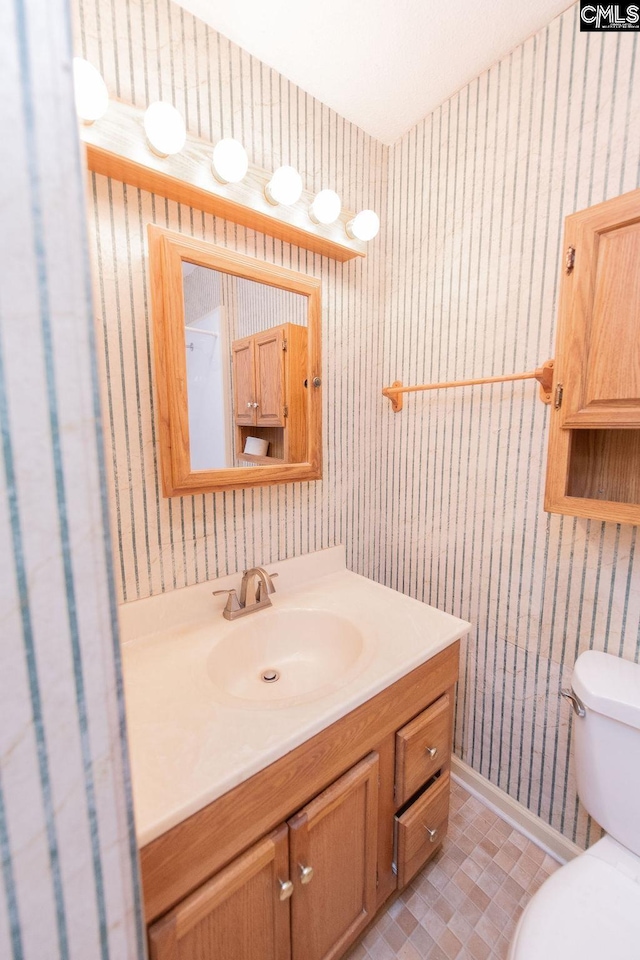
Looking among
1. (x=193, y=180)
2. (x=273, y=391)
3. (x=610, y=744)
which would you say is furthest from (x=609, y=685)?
(x=193, y=180)

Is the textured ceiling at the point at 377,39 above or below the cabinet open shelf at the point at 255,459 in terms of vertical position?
above

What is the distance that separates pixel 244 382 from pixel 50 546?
0.95 meters

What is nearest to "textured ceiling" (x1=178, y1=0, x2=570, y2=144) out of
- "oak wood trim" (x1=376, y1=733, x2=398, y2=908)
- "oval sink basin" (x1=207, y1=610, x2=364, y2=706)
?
"oval sink basin" (x1=207, y1=610, x2=364, y2=706)

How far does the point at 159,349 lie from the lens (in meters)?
0.99

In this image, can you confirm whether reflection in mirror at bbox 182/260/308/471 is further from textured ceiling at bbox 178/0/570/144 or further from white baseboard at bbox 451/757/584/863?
white baseboard at bbox 451/757/584/863

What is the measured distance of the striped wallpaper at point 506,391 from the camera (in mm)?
1034

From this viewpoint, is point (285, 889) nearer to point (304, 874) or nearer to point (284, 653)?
point (304, 874)

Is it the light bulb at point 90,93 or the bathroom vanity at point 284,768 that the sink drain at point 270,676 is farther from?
the light bulb at point 90,93

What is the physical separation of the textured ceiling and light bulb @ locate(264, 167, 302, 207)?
0.34 meters

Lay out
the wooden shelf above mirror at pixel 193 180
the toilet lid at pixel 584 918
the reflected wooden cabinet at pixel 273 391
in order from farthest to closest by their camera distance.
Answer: the reflected wooden cabinet at pixel 273 391 < the wooden shelf above mirror at pixel 193 180 < the toilet lid at pixel 584 918

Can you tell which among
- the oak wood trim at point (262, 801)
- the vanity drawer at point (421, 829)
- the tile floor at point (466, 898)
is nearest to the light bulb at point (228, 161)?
the oak wood trim at point (262, 801)

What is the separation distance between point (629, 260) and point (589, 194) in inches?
13.1

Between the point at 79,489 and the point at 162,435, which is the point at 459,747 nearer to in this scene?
the point at 162,435

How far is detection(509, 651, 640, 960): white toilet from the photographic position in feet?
2.46
